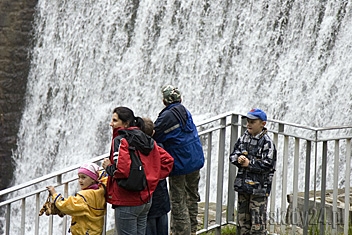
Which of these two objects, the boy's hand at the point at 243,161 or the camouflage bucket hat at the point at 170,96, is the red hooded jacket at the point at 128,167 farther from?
the boy's hand at the point at 243,161

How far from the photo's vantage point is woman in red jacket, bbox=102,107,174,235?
5.56 m

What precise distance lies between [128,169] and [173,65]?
932cm

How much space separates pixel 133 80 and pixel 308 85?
4.38 m

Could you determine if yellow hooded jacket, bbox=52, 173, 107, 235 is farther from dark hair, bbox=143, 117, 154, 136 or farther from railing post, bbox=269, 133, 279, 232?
railing post, bbox=269, 133, 279, 232

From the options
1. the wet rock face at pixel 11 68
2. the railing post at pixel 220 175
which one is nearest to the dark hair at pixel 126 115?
the railing post at pixel 220 175

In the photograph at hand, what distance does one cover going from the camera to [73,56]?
17.2 metres

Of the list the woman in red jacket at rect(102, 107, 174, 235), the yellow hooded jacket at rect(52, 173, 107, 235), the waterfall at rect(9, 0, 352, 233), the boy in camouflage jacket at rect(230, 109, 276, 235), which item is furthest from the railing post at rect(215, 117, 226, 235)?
the waterfall at rect(9, 0, 352, 233)

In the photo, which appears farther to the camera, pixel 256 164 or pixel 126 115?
pixel 256 164

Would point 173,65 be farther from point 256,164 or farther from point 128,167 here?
point 128,167


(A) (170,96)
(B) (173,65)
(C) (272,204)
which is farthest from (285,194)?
(B) (173,65)

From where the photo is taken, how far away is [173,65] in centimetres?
1477

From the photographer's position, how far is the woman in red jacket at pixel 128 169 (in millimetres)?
5559

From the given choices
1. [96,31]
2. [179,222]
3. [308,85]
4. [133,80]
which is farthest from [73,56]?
[179,222]

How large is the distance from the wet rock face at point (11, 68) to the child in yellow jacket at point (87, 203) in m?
12.1
